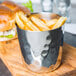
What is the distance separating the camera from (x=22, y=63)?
2.72ft

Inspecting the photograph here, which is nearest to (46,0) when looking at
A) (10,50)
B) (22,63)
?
(10,50)

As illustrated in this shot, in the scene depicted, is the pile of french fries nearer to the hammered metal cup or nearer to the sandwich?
the hammered metal cup

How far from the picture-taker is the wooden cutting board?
2.50ft

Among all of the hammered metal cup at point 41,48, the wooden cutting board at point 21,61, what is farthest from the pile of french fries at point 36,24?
the wooden cutting board at point 21,61

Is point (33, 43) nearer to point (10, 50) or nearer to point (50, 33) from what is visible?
point (50, 33)

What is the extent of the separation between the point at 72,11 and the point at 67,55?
826 mm

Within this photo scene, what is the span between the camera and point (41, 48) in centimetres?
70

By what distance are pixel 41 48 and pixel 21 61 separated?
19 centimetres

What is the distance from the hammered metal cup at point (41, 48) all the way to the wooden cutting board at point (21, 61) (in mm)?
27

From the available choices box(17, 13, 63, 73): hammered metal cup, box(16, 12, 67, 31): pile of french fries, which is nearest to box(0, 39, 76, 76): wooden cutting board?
box(17, 13, 63, 73): hammered metal cup

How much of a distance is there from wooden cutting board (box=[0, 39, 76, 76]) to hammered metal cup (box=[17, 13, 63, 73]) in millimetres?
27

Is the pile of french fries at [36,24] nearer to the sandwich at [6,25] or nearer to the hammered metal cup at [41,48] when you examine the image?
the hammered metal cup at [41,48]

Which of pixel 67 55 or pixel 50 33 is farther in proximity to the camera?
pixel 67 55

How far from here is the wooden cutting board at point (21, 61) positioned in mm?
761
